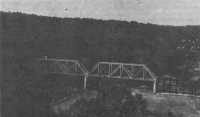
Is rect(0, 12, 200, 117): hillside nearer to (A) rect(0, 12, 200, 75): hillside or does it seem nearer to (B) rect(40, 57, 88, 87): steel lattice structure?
(A) rect(0, 12, 200, 75): hillside

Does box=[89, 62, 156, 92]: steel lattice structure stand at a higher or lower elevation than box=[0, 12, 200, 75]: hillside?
lower

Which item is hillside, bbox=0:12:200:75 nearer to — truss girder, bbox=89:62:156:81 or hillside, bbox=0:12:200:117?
hillside, bbox=0:12:200:117

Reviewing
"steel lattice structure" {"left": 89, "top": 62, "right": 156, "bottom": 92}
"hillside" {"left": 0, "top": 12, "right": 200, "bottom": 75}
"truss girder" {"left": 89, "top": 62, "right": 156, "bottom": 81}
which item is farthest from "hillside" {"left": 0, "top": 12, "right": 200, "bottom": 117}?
"steel lattice structure" {"left": 89, "top": 62, "right": 156, "bottom": 92}

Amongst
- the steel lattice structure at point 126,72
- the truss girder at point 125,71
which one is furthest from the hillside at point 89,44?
the steel lattice structure at point 126,72

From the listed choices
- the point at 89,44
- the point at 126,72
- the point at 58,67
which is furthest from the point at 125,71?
the point at 89,44

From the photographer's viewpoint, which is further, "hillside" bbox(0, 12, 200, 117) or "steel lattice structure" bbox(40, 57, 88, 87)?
"hillside" bbox(0, 12, 200, 117)

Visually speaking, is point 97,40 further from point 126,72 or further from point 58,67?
point 126,72

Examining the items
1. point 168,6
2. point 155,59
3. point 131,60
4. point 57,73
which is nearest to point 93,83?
point 57,73

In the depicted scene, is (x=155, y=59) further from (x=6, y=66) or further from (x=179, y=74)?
(x=6, y=66)
